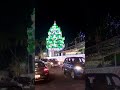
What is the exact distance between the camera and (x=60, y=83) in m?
5.65

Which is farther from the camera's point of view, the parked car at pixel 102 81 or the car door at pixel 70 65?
the car door at pixel 70 65

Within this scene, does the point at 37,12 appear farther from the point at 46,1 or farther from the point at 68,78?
the point at 68,78

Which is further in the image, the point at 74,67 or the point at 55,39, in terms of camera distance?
the point at 74,67

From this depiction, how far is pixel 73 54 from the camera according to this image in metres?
5.76

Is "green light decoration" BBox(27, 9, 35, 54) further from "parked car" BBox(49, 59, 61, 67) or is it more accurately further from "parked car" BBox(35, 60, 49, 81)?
"parked car" BBox(49, 59, 61, 67)

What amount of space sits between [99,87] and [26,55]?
53.5 inches

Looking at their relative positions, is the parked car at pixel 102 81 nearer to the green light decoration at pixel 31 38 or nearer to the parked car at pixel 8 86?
the green light decoration at pixel 31 38

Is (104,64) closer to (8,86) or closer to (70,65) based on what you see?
(70,65)

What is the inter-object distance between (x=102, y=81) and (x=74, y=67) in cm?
56

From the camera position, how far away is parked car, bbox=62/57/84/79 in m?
5.72

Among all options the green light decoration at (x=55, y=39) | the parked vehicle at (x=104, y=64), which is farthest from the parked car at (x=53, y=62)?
the parked vehicle at (x=104, y=64)

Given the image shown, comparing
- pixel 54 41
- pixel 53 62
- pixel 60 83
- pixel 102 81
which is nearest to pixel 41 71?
pixel 53 62

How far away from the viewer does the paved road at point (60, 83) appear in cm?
559

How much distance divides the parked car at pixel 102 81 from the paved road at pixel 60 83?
0.43 feet
